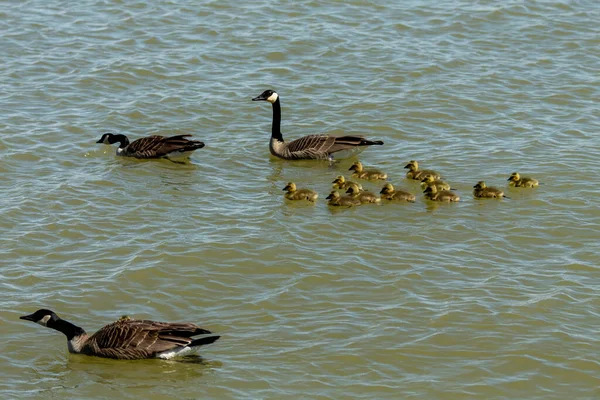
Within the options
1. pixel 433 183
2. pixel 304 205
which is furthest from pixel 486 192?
pixel 304 205

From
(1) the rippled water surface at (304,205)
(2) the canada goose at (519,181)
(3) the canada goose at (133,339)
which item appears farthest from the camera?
(2) the canada goose at (519,181)

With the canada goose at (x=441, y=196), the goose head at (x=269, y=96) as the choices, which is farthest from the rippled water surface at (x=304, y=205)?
the goose head at (x=269, y=96)

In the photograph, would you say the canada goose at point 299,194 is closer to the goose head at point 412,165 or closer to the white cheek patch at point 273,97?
the goose head at point 412,165

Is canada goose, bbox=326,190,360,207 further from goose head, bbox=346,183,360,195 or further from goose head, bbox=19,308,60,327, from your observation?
goose head, bbox=19,308,60,327

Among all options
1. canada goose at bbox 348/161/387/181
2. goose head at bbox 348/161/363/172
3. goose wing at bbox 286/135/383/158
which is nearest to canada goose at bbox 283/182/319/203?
canada goose at bbox 348/161/387/181

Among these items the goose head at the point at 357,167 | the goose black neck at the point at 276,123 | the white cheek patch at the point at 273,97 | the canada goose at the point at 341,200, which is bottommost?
the canada goose at the point at 341,200

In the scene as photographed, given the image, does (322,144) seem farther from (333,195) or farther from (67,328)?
(67,328)

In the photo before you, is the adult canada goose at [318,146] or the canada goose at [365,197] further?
the adult canada goose at [318,146]

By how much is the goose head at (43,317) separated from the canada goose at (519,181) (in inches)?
308

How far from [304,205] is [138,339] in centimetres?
528

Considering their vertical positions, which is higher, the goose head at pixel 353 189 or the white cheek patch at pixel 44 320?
the goose head at pixel 353 189

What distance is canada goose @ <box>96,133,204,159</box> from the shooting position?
62.1 feet

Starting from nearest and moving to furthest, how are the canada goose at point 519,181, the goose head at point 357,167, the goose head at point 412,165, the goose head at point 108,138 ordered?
1. the canada goose at point 519,181
2. the goose head at point 412,165
3. the goose head at point 357,167
4. the goose head at point 108,138

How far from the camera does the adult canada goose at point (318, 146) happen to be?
19.2m
